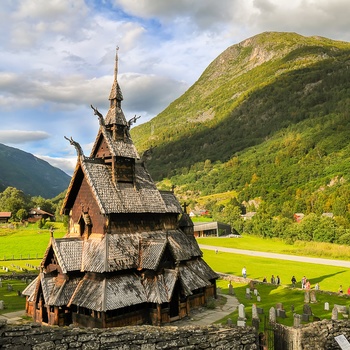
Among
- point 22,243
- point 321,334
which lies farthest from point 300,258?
point 22,243

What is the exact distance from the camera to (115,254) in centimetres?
2416

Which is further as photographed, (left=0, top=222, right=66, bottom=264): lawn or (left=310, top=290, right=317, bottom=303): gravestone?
(left=0, top=222, right=66, bottom=264): lawn

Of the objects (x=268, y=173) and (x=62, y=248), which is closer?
(x=62, y=248)

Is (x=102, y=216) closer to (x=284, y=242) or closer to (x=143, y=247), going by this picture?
(x=143, y=247)

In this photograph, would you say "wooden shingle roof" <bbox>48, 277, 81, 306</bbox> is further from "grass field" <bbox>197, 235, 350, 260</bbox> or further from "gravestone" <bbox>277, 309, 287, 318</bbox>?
"grass field" <bbox>197, 235, 350, 260</bbox>

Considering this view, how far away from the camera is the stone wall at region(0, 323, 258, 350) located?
9.88m

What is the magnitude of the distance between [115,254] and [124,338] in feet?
43.6

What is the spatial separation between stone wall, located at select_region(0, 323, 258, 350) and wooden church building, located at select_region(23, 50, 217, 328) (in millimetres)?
10363

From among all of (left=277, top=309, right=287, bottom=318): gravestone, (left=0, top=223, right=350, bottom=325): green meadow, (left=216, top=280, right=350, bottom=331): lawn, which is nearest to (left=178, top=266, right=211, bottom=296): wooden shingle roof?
(left=216, top=280, right=350, bottom=331): lawn

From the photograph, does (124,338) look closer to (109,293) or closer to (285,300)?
(109,293)

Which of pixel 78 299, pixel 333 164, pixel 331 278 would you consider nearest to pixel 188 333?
pixel 78 299

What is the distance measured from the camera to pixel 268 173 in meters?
178

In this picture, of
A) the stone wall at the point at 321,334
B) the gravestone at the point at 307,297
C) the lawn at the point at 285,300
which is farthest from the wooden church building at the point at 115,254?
the stone wall at the point at 321,334

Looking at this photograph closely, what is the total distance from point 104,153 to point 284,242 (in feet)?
235
